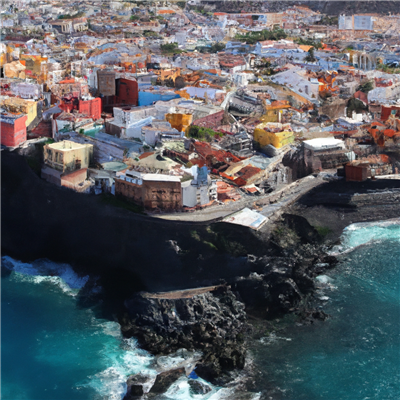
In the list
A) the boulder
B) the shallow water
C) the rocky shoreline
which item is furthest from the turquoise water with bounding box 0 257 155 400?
the boulder

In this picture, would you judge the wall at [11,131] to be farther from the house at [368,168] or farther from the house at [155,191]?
the house at [368,168]

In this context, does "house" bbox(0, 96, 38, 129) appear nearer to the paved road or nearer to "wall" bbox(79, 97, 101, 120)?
"wall" bbox(79, 97, 101, 120)

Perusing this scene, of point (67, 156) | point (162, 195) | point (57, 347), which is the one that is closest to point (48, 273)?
point (57, 347)

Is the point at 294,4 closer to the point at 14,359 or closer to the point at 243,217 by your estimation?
the point at 243,217

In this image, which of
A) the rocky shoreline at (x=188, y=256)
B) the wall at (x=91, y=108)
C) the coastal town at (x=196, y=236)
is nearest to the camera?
the coastal town at (x=196, y=236)

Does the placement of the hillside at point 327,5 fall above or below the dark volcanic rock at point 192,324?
above

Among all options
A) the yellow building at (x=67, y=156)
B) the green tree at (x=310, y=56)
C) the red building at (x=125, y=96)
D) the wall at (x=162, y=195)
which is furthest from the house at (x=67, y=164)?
the green tree at (x=310, y=56)
